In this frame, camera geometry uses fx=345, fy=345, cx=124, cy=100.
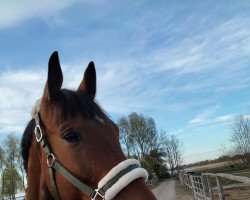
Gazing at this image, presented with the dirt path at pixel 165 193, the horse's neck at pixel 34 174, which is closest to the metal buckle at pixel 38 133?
the horse's neck at pixel 34 174

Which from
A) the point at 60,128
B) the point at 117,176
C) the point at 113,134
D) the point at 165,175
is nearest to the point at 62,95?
the point at 60,128

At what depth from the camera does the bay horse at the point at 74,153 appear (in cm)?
194

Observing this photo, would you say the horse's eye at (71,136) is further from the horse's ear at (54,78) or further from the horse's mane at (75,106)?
the horse's ear at (54,78)

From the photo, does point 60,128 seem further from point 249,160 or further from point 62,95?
point 249,160

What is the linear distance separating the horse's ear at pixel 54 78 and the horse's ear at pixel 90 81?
35cm

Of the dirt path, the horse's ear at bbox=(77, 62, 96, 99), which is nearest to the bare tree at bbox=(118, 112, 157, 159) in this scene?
the dirt path

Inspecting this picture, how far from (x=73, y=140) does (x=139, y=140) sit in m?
46.7

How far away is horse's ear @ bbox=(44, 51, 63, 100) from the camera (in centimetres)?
237

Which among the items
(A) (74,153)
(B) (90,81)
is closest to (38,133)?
(A) (74,153)

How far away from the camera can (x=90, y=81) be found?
2.84 metres

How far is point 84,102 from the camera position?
7.79 ft

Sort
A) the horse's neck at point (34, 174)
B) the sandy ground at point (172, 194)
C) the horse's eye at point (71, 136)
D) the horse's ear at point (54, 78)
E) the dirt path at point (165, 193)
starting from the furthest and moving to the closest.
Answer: the dirt path at point (165, 193) < the sandy ground at point (172, 194) < the horse's neck at point (34, 174) < the horse's ear at point (54, 78) < the horse's eye at point (71, 136)

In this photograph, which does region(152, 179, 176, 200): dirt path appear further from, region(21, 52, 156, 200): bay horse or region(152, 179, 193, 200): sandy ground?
region(21, 52, 156, 200): bay horse

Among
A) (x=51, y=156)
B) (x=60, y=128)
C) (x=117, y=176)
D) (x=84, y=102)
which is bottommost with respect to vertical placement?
(x=117, y=176)
